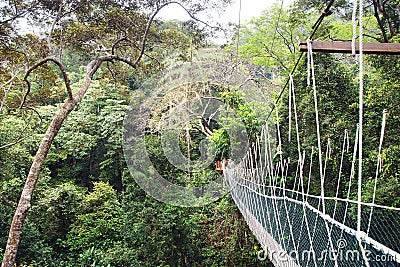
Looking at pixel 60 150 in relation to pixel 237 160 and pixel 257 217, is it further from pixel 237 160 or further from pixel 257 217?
pixel 257 217

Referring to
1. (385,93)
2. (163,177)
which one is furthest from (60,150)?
(385,93)

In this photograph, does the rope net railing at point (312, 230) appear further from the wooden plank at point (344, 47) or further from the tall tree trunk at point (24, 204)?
the tall tree trunk at point (24, 204)

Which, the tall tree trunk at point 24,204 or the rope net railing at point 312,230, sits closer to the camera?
the rope net railing at point 312,230

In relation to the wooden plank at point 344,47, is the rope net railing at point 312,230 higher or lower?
lower

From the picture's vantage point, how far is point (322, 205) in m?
1.26

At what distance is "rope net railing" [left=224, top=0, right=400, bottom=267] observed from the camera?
47.0 inches

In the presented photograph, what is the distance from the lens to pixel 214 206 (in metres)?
6.54

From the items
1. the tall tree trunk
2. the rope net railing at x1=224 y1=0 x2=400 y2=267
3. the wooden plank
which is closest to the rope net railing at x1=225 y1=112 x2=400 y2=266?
the rope net railing at x1=224 y1=0 x2=400 y2=267

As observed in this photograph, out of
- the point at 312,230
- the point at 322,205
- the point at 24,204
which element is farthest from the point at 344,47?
the point at 24,204

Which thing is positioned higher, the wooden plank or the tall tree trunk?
the wooden plank

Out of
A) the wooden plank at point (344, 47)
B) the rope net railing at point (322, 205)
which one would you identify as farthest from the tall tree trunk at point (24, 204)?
the wooden plank at point (344, 47)

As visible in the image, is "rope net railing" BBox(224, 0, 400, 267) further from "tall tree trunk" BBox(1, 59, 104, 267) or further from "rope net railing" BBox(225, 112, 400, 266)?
"tall tree trunk" BBox(1, 59, 104, 267)

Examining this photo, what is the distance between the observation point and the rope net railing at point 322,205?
47.0 inches

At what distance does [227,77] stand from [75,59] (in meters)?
6.38
